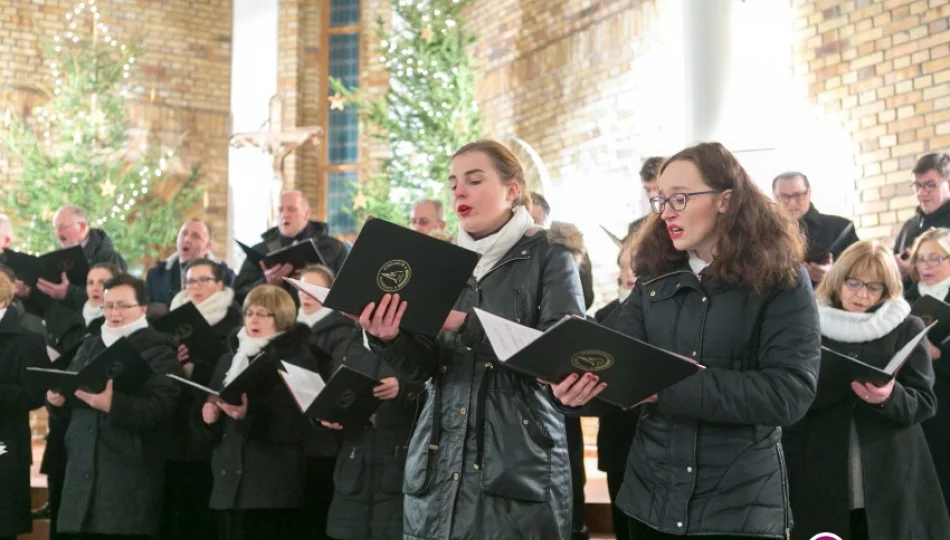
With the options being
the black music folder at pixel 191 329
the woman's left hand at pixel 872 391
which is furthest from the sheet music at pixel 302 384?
the woman's left hand at pixel 872 391

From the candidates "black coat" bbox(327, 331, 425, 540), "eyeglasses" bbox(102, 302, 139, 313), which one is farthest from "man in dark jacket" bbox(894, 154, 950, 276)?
"eyeglasses" bbox(102, 302, 139, 313)

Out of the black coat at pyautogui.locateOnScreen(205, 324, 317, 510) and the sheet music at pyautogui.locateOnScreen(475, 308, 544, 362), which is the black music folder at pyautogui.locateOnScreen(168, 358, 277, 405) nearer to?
the black coat at pyautogui.locateOnScreen(205, 324, 317, 510)

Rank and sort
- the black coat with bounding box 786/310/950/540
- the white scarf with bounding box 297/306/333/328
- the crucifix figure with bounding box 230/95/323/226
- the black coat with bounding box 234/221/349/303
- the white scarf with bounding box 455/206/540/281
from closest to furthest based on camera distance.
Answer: the white scarf with bounding box 455/206/540/281
the black coat with bounding box 786/310/950/540
the white scarf with bounding box 297/306/333/328
the black coat with bounding box 234/221/349/303
the crucifix figure with bounding box 230/95/323/226

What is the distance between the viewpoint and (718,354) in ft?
7.99

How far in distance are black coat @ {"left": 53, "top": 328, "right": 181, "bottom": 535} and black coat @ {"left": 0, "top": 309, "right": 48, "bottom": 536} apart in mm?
278

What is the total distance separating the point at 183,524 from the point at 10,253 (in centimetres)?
209

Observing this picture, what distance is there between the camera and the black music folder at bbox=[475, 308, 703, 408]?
7.20 feet

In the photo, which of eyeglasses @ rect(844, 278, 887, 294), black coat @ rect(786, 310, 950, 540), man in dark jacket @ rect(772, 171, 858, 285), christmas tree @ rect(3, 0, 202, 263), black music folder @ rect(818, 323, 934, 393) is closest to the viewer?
black music folder @ rect(818, 323, 934, 393)

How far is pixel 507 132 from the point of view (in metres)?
10.9

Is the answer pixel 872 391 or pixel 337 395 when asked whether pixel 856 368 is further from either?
pixel 337 395

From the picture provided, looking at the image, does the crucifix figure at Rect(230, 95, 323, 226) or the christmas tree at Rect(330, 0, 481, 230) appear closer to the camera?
the christmas tree at Rect(330, 0, 481, 230)

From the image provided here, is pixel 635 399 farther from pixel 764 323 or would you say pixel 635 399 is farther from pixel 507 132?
pixel 507 132

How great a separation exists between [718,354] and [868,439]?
1.84 meters

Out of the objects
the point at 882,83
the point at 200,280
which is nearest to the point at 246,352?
the point at 200,280
